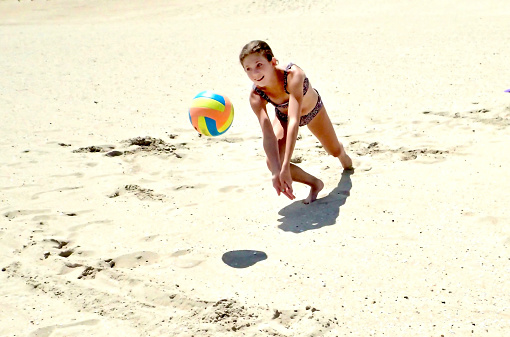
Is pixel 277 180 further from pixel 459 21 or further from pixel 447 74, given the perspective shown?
pixel 459 21

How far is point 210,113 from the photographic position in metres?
4.93

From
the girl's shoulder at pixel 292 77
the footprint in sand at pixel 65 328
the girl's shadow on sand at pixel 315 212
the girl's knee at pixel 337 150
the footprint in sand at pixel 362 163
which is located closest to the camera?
the footprint in sand at pixel 65 328

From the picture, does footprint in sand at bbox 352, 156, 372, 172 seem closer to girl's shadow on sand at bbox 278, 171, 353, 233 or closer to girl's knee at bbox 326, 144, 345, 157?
girl's knee at bbox 326, 144, 345, 157

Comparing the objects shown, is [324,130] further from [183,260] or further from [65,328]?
[65,328]

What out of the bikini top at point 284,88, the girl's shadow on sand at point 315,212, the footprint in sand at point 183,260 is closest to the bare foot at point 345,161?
the girl's shadow on sand at point 315,212

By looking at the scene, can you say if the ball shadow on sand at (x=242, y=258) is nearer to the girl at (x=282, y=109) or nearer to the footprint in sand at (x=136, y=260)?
the footprint in sand at (x=136, y=260)

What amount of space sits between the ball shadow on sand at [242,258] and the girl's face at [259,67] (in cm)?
142

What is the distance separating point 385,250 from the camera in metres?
3.89

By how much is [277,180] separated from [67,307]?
6.14 feet

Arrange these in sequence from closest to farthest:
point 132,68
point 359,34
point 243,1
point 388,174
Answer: point 388,174, point 132,68, point 359,34, point 243,1

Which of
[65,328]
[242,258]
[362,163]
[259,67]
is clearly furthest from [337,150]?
[65,328]

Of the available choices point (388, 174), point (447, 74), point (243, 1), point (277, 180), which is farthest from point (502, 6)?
point (277, 180)

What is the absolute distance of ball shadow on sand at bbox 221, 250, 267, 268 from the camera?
13.0ft

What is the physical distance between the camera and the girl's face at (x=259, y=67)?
4.48 metres
